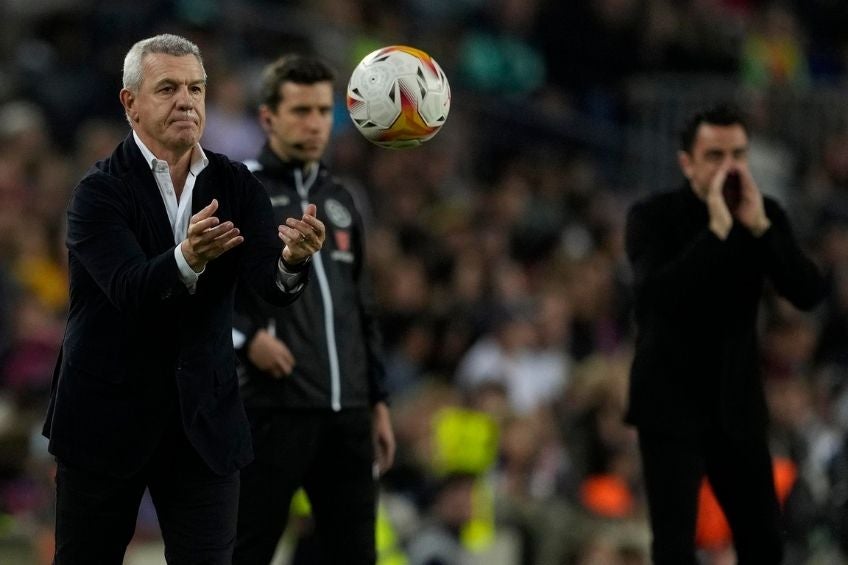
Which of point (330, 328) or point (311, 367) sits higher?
point (330, 328)

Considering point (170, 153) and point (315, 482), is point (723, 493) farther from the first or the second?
point (170, 153)

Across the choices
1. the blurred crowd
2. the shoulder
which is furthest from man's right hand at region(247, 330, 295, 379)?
the blurred crowd

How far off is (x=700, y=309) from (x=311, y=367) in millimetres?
1598

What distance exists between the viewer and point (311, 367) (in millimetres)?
6617

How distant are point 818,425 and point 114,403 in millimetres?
7398

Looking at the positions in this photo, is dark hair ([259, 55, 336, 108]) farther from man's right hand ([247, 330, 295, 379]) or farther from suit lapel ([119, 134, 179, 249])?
suit lapel ([119, 134, 179, 249])

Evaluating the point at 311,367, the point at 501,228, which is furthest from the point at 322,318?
the point at 501,228

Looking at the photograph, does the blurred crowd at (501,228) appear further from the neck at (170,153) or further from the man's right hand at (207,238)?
the man's right hand at (207,238)

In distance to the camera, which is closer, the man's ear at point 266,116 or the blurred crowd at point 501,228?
the man's ear at point 266,116

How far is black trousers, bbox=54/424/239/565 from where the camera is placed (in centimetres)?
539

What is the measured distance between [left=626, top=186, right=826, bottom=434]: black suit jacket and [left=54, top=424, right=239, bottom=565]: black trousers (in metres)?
2.13

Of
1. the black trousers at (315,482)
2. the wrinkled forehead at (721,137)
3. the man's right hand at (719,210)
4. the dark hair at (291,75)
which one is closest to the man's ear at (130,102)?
the dark hair at (291,75)

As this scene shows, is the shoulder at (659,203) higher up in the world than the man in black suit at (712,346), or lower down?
higher up

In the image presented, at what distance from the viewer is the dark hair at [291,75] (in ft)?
22.3
